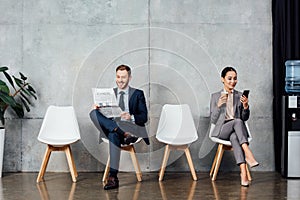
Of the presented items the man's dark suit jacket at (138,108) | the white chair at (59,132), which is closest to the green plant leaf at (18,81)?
the white chair at (59,132)

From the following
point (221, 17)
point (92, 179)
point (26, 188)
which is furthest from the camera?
point (221, 17)

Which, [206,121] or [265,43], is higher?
[265,43]

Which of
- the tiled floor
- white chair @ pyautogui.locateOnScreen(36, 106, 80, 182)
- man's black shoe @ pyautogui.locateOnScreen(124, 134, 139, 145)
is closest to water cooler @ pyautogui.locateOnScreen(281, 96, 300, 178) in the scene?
the tiled floor

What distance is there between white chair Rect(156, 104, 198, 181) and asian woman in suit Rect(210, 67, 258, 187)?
27 cm

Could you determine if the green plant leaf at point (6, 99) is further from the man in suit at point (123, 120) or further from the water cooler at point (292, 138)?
the water cooler at point (292, 138)

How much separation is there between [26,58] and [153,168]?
192cm

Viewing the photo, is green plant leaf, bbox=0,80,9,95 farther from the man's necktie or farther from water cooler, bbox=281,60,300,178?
water cooler, bbox=281,60,300,178

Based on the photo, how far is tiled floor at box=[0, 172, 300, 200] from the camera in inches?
193

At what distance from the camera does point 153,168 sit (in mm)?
6398

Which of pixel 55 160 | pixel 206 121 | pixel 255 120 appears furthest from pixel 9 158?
pixel 255 120

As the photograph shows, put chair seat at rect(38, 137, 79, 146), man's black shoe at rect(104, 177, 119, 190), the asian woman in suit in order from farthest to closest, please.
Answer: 1. chair seat at rect(38, 137, 79, 146)
2. the asian woman in suit
3. man's black shoe at rect(104, 177, 119, 190)

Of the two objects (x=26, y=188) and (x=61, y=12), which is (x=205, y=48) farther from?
(x=26, y=188)

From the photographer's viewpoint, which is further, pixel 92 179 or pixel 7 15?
pixel 7 15

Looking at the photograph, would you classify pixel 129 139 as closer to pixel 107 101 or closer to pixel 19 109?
pixel 107 101
